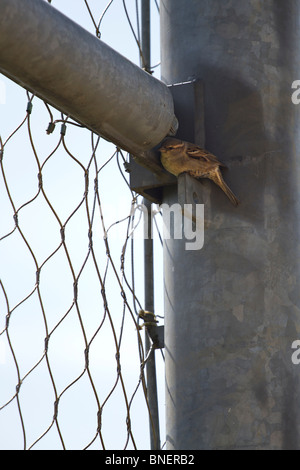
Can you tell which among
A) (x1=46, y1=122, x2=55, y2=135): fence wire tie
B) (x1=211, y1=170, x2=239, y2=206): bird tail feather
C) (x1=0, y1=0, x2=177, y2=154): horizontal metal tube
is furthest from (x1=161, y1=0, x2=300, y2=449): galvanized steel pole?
(x1=46, y1=122, x2=55, y2=135): fence wire tie

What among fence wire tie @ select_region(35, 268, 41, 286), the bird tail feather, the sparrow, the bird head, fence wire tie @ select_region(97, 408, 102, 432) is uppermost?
the bird head

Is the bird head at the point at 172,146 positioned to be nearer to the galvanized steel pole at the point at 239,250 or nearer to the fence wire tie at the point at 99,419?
the galvanized steel pole at the point at 239,250

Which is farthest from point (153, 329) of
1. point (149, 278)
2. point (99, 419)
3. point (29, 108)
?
point (29, 108)

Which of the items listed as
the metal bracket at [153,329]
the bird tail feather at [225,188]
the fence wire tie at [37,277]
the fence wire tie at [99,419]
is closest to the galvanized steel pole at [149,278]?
the metal bracket at [153,329]

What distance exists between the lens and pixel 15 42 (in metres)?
1.57

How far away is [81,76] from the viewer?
5.57 feet

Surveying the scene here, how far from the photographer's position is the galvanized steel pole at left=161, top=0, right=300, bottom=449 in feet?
6.07

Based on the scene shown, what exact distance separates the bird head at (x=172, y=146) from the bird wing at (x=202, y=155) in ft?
0.05

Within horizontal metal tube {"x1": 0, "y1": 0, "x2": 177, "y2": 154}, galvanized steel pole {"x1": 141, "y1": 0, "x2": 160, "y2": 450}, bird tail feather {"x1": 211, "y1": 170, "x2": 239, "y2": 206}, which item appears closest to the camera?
horizontal metal tube {"x1": 0, "y1": 0, "x2": 177, "y2": 154}

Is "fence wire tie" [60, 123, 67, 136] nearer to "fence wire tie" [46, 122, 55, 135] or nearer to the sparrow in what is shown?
"fence wire tie" [46, 122, 55, 135]

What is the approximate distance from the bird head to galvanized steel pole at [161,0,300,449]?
3.2 inches

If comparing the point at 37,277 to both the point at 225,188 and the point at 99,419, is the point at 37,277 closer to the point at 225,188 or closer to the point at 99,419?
the point at 99,419

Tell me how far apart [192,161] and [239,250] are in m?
0.20

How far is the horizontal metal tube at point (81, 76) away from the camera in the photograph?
5.20ft
